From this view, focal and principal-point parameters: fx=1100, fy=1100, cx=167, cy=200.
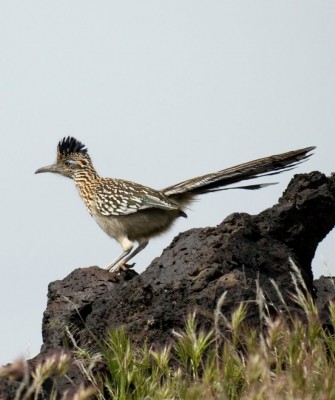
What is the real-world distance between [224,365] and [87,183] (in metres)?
7.06

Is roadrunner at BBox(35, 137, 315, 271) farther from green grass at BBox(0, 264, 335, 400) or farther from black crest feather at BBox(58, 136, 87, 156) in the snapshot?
green grass at BBox(0, 264, 335, 400)

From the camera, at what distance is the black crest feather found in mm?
12711

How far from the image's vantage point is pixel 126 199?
11500 millimetres

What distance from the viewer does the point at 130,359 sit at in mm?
6441

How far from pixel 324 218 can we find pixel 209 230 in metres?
0.84

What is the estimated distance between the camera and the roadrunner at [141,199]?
10197mm

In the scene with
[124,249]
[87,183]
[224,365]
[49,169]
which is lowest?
[224,365]

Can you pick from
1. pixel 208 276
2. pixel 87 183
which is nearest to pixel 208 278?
pixel 208 276

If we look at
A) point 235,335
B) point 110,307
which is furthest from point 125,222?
point 235,335

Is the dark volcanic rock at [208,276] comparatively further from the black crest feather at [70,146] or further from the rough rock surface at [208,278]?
the black crest feather at [70,146]

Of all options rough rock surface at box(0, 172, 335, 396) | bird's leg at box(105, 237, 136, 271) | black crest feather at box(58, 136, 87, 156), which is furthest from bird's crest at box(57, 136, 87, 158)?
rough rock surface at box(0, 172, 335, 396)

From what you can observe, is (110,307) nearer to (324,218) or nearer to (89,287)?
(89,287)

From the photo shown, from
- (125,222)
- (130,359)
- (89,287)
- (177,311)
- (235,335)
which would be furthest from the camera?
(125,222)

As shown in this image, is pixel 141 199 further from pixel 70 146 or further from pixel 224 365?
pixel 224 365
